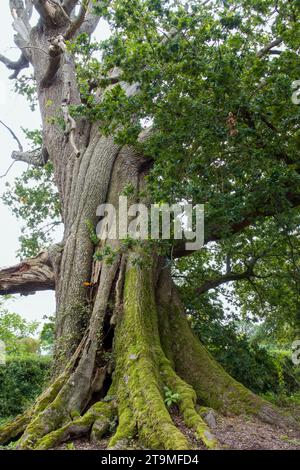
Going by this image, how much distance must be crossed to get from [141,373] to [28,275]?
11.5 feet

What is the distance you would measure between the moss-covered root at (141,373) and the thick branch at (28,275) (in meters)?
1.80

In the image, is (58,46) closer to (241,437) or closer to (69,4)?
(69,4)

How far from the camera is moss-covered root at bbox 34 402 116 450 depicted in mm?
4031

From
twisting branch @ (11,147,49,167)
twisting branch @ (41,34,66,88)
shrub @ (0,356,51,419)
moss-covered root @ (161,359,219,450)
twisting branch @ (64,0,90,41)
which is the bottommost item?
shrub @ (0,356,51,419)

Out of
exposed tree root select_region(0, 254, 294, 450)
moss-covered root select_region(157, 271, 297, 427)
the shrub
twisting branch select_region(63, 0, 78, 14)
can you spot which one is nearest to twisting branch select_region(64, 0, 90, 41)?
twisting branch select_region(63, 0, 78, 14)

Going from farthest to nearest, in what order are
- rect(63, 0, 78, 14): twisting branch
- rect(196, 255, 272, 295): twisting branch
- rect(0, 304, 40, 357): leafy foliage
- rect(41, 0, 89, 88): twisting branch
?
1. rect(0, 304, 40, 357): leafy foliage
2. rect(196, 255, 272, 295): twisting branch
3. rect(63, 0, 78, 14): twisting branch
4. rect(41, 0, 89, 88): twisting branch

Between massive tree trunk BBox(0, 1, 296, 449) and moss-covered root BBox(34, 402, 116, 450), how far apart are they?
0.4 inches

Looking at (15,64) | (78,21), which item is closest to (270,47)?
(78,21)

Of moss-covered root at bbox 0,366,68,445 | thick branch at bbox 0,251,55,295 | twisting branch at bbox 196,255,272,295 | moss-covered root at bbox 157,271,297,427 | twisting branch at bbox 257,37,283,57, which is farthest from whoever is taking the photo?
twisting branch at bbox 196,255,272,295

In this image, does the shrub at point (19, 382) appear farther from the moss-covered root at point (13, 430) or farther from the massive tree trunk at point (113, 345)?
the moss-covered root at point (13, 430)

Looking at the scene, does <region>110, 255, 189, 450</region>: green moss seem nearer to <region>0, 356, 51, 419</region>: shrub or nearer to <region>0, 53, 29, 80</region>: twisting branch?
<region>0, 356, 51, 419</region>: shrub

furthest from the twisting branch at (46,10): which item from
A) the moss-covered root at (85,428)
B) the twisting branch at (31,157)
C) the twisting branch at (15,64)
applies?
the moss-covered root at (85,428)

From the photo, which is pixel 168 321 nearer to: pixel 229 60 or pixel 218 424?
pixel 218 424
